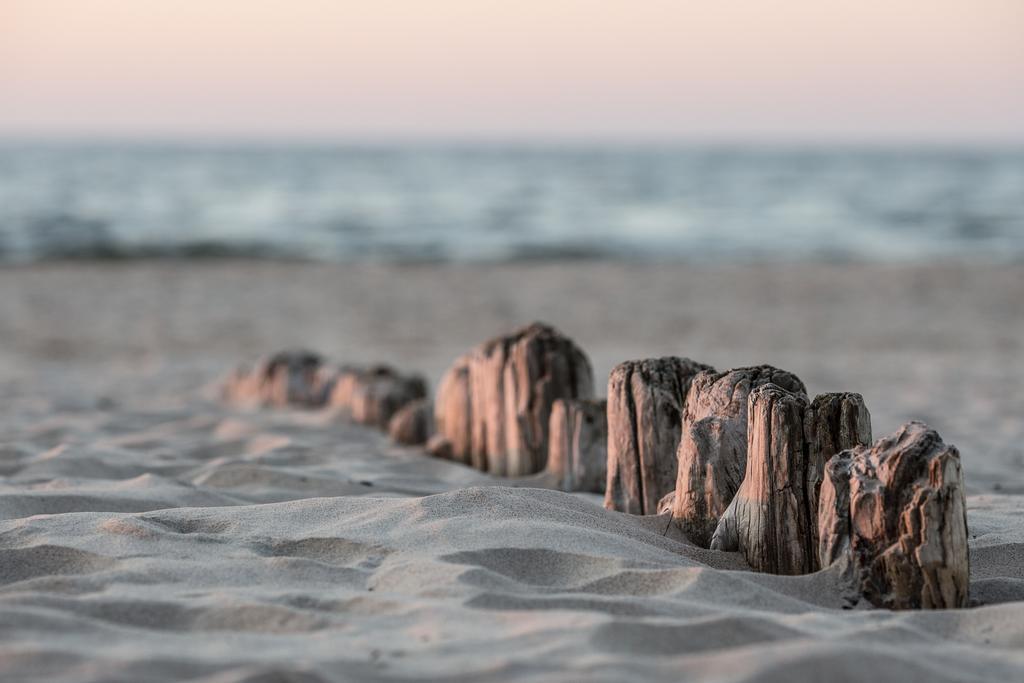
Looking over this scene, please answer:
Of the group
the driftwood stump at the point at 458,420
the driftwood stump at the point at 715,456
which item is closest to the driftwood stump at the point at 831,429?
the driftwood stump at the point at 715,456

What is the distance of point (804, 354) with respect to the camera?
28.5 feet

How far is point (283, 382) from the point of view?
19.4ft

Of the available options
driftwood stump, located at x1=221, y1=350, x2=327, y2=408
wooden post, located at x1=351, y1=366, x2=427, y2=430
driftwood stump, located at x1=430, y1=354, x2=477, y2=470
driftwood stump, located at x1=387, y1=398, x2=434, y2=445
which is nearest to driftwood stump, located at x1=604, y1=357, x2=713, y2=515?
driftwood stump, located at x1=430, y1=354, x2=477, y2=470

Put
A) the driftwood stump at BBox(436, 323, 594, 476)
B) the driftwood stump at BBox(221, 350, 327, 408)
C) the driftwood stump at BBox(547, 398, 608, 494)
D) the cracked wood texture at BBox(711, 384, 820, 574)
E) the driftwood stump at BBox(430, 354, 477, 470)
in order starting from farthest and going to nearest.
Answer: the driftwood stump at BBox(221, 350, 327, 408) → the driftwood stump at BBox(430, 354, 477, 470) → the driftwood stump at BBox(436, 323, 594, 476) → the driftwood stump at BBox(547, 398, 608, 494) → the cracked wood texture at BBox(711, 384, 820, 574)

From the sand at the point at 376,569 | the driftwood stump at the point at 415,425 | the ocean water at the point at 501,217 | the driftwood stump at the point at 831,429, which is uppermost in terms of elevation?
the ocean water at the point at 501,217

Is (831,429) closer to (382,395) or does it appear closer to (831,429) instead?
(831,429)

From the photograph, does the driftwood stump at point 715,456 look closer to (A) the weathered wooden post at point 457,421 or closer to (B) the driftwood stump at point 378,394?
(A) the weathered wooden post at point 457,421

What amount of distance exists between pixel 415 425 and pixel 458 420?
1.36ft

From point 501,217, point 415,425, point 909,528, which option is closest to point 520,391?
point 415,425

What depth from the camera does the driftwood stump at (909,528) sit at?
2.25m

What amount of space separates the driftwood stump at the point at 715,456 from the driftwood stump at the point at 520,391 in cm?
122

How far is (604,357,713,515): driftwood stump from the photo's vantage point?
123 inches

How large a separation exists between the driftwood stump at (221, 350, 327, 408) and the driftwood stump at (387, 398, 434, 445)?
1141 millimetres

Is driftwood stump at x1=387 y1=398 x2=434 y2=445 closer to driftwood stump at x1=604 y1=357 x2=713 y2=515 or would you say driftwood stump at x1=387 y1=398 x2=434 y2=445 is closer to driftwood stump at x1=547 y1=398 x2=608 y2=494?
driftwood stump at x1=547 y1=398 x2=608 y2=494
